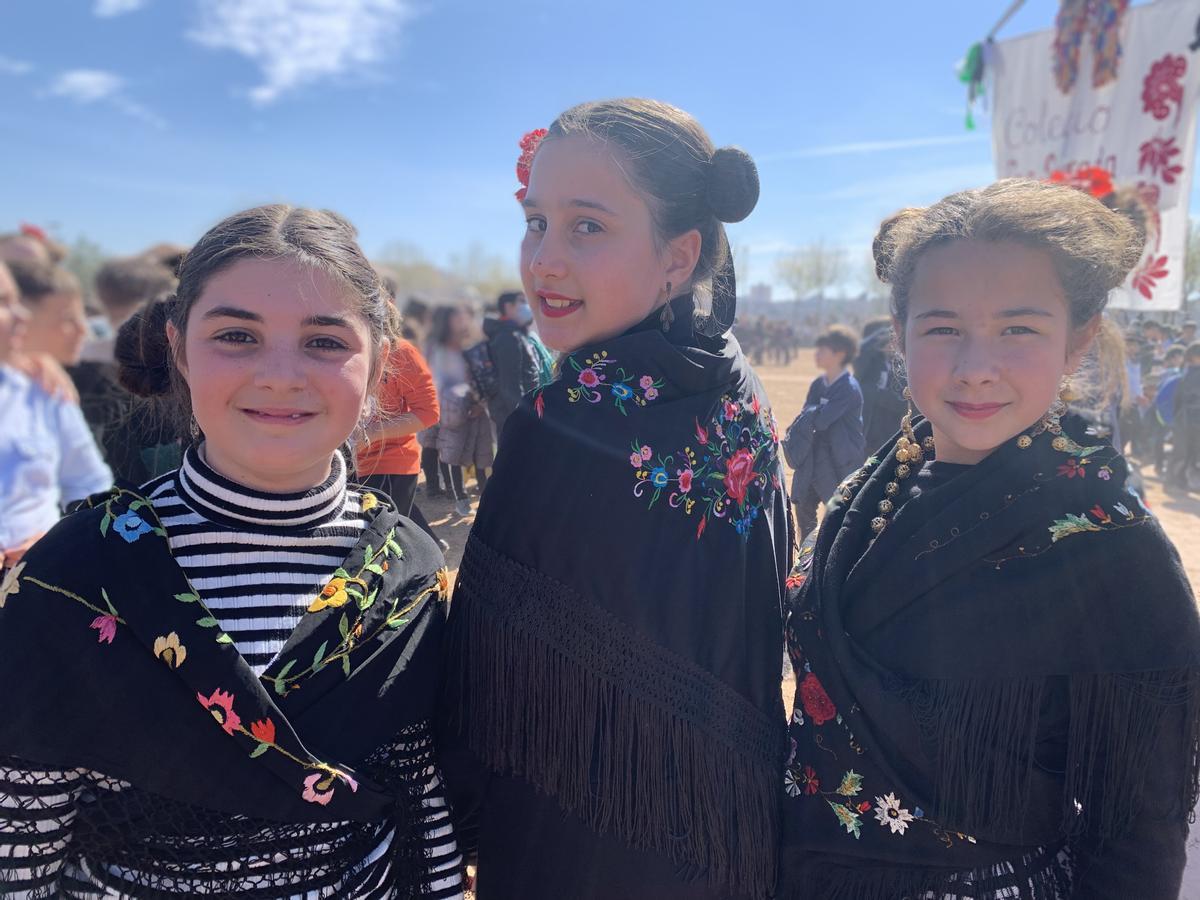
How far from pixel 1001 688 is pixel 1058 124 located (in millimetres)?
5667

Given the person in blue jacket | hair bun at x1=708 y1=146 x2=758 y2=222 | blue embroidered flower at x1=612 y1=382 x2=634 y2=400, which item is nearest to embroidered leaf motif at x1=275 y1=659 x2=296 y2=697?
blue embroidered flower at x1=612 y1=382 x2=634 y2=400

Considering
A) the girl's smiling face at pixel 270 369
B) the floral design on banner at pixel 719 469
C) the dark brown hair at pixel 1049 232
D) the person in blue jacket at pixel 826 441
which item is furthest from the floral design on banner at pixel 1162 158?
the girl's smiling face at pixel 270 369

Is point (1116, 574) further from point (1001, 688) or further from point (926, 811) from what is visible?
point (926, 811)

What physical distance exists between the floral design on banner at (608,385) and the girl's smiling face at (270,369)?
339mm

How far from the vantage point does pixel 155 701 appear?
41.6 inches

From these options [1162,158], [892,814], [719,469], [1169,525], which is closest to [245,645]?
[719,469]

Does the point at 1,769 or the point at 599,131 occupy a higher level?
the point at 599,131

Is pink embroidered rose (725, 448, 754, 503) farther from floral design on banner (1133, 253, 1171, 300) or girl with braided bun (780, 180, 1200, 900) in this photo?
floral design on banner (1133, 253, 1171, 300)

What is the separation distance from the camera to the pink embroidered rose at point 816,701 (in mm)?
1341

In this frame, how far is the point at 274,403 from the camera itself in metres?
1.17

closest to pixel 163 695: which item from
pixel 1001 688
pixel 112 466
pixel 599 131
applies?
pixel 599 131

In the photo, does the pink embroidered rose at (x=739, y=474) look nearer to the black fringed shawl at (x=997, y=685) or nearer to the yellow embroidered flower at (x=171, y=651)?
the black fringed shawl at (x=997, y=685)

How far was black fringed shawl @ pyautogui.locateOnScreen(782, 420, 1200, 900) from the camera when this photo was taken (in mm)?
1150

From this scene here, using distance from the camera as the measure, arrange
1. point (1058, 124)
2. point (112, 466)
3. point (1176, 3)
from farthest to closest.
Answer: point (1058, 124)
point (1176, 3)
point (112, 466)
